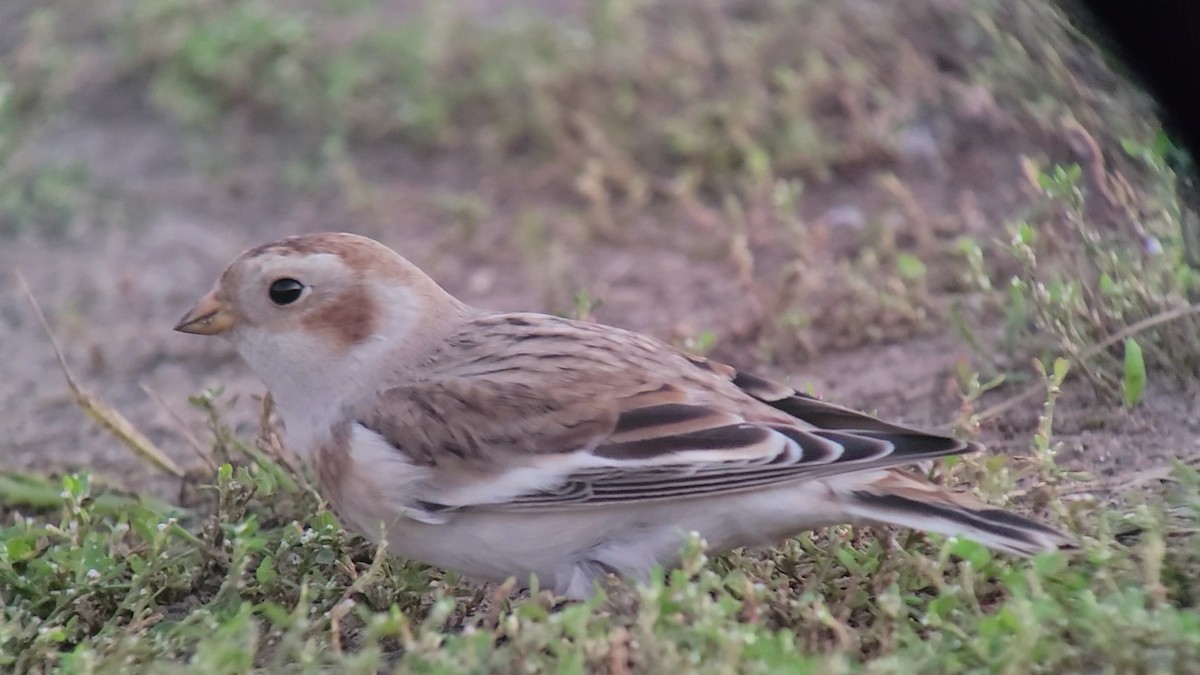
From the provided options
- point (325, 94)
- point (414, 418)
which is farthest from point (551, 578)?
point (325, 94)

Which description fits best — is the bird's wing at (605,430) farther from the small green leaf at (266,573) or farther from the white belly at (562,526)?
the small green leaf at (266,573)

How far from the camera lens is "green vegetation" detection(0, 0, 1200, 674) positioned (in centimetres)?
241

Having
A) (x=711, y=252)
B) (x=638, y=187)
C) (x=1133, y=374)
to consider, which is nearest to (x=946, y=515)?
(x=1133, y=374)

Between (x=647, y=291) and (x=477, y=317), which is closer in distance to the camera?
(x=477, y=317)

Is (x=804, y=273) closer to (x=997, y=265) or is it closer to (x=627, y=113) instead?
(x=997, y=265)

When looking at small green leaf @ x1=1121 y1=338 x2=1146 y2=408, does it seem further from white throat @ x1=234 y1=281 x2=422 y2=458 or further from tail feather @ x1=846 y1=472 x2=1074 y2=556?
white throat @ x1=234 y1=281 x2=422 y2=458

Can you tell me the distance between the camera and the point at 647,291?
4.95m

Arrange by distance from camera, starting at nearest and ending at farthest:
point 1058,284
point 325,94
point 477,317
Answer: point 477,317, point 1058,284, point 325,94

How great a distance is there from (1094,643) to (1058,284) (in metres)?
1.32

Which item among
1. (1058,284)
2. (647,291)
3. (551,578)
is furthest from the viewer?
(647,291)

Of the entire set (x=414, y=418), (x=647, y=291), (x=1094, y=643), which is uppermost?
(x=1094, y=643)

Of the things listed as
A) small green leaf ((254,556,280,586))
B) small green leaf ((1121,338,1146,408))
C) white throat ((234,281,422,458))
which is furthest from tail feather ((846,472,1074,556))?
small green leaf ((254,556,280,586))

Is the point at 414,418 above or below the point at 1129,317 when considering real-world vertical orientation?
below

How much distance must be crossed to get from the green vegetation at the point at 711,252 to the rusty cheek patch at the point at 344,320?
38 cm
